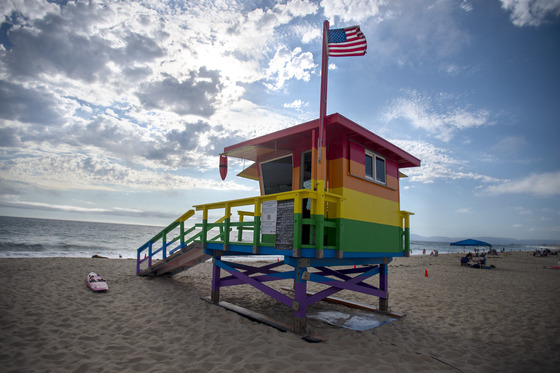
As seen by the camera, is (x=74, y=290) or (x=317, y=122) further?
(x=74, y=290)

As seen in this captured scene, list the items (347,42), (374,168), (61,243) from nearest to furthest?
1. (347,42)
2. (374,168)
3. (61,243)

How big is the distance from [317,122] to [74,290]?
9.02 metres

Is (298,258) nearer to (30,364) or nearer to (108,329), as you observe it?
(108,329)

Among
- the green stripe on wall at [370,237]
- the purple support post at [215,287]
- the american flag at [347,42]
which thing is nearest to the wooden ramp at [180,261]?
the purple support post at [215,287]

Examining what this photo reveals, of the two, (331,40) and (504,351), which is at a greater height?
(331,40)

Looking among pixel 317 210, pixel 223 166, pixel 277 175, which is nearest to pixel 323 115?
pixel 317 210

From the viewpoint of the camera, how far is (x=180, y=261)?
10.5 meters

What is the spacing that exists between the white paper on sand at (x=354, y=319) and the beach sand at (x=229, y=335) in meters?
0.30

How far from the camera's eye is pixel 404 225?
9.06m

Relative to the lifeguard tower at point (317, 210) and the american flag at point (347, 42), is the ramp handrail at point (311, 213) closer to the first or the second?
the lifeguard tower at point (317, 210)

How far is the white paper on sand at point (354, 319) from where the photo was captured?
709 centimetres

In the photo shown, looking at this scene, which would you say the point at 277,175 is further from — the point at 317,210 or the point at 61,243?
the point at 61,243

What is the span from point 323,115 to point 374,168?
2.86 meters

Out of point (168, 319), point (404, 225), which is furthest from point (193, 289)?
point (404, 225)
